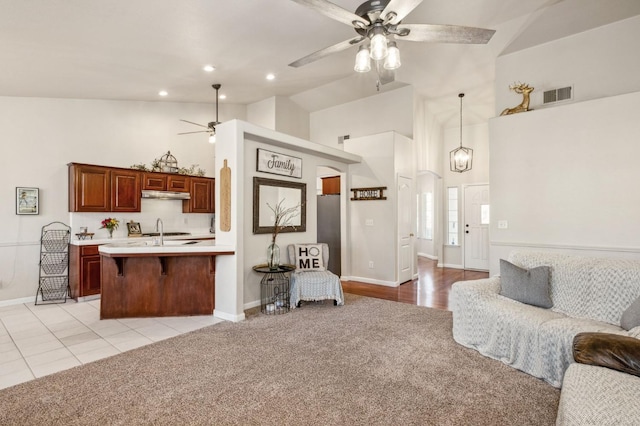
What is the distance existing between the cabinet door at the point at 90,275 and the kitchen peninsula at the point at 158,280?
111 cm

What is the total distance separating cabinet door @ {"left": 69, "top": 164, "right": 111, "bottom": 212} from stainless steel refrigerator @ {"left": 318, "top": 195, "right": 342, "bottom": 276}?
3.72 m

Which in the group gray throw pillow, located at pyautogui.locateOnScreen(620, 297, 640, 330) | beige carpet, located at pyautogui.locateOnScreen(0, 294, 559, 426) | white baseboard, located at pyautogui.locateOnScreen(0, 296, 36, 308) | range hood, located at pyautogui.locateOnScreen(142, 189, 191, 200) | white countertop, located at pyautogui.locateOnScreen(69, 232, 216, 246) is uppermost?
range hood, located at pyautogui.locateOnScreen(142, 189, 191, 200)

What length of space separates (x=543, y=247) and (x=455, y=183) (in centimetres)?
405

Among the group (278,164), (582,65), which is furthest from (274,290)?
(582,65)

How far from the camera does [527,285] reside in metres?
3.03

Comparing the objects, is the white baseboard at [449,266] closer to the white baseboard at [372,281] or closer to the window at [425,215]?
the window at [425,215]

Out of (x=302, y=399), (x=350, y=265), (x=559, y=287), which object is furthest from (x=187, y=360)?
(x=350, y=265)

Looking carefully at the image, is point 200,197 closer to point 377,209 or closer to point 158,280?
point 158,280

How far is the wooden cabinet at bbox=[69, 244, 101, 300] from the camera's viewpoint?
188 inches

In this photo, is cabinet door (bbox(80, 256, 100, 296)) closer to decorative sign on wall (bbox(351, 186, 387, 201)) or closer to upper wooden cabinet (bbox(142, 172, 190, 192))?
upper wooden cabinet (bbox(142, 172, 190, 192))

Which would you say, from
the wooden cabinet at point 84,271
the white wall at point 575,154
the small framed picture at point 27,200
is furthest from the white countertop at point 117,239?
the white wall at point 575,154

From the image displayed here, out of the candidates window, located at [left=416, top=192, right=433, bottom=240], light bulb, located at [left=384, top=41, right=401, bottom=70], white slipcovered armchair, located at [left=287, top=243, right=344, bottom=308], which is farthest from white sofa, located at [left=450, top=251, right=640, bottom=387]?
window, located at [left=416, top=192, right=433, bottom=240]

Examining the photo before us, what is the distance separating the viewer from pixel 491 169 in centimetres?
475

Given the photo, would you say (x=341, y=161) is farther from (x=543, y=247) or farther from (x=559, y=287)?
(x=559, y=287)
